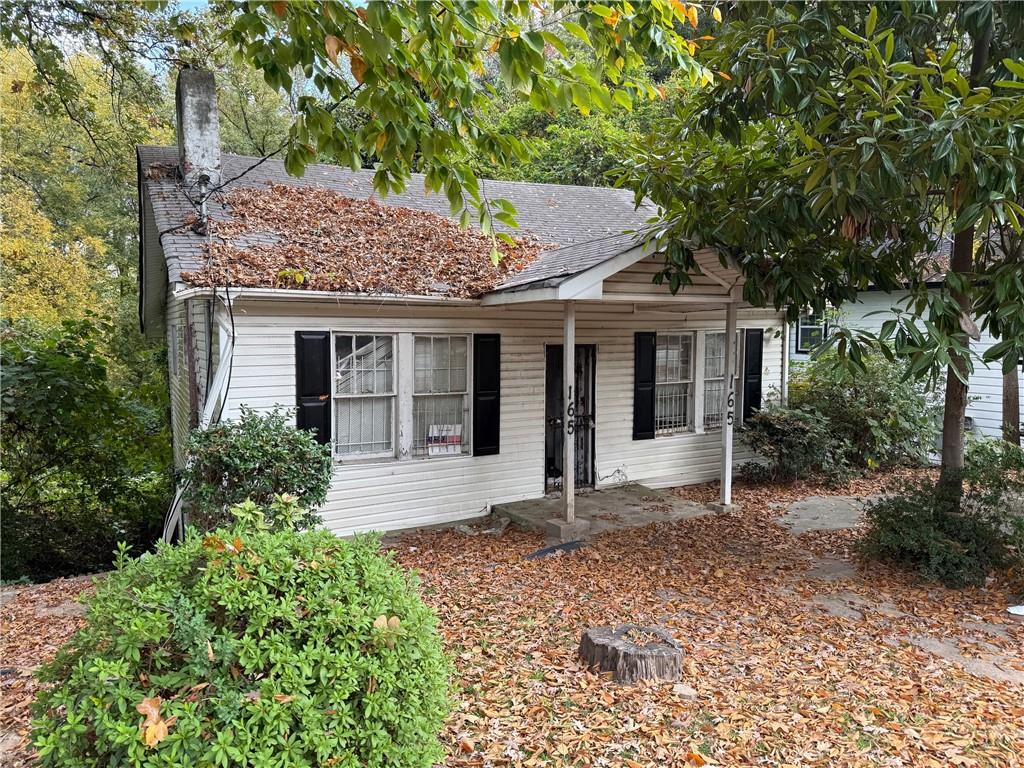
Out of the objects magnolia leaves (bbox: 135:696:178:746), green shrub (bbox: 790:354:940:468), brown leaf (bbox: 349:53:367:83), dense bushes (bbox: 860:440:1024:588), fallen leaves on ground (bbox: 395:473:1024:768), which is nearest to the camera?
magnolia leaves (bbox: 135:696:178:746)

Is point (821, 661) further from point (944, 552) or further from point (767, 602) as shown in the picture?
point (944, 552)

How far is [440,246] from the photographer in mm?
8688

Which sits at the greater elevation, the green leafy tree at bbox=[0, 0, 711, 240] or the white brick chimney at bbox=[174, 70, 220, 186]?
the white brick chimney at bbox=[174, 70, 220, 186]

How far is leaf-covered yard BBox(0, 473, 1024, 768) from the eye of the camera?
3.48 meters

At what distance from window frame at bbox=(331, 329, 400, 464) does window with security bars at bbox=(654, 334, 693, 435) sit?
4138mm

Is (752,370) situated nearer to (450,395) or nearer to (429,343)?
(450,395)

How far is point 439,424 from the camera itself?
8250 millimetres

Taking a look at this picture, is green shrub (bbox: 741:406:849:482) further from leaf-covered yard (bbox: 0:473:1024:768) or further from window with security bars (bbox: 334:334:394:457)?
window with security bars (bbox: 334:334:394:457)

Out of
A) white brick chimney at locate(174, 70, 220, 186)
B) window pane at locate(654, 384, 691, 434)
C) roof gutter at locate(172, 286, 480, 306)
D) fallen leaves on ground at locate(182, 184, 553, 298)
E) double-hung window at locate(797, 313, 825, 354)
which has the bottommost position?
window pane at locate(654, 384, 691, 434)

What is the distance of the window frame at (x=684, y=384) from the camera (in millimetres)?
9992

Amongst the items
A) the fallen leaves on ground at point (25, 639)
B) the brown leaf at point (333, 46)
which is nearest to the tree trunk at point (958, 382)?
the brown leaf at point (333, 46)

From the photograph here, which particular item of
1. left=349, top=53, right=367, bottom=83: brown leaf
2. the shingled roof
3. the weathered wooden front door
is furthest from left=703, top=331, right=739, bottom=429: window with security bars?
left=349, top=53, right=367, bottom=83: brown leaf

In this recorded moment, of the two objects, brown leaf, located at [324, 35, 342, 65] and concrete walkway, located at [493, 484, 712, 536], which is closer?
brown leaf, located at [324, 35, 342, 65]

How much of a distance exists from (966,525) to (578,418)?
4.70 m
